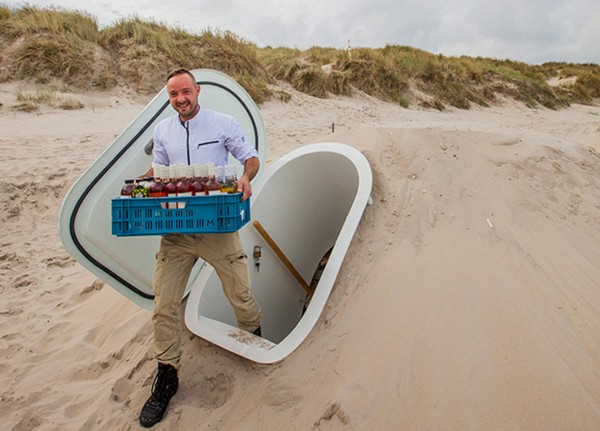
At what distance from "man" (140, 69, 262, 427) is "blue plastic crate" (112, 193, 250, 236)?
239mm

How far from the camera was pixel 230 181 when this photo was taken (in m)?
2.13

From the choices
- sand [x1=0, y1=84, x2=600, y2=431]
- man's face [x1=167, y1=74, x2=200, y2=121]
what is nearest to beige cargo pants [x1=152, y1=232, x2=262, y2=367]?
sand [x1=0, y1=84, x2=600, y2=431]

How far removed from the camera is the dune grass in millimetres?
8852

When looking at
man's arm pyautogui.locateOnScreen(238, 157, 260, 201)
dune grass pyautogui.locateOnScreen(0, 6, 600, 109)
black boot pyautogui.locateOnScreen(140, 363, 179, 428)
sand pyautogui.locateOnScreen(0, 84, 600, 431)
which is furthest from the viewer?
dune grass pyautogui.locateOnScreen(0, 6, 600, 109)

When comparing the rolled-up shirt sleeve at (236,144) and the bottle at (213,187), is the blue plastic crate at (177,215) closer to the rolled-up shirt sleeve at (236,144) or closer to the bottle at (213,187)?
the bottle at (213,187)

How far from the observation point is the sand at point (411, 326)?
1963 mm

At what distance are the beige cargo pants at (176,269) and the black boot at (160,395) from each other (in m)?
0.07

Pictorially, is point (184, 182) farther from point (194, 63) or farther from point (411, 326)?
point (194, 63)

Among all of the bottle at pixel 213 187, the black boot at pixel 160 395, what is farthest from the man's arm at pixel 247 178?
the black boot at pixel 160 395

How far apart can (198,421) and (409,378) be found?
3.73 feet

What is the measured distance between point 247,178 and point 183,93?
1.82 ft

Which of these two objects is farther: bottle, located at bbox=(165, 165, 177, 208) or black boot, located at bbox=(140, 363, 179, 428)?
black boot, located at bbox=(140, 363, 179, 428)

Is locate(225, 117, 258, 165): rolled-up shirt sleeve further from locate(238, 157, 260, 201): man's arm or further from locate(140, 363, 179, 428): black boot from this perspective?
locate(140, 363, 179, 428): black boot

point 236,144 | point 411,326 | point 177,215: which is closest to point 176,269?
point 177,215
